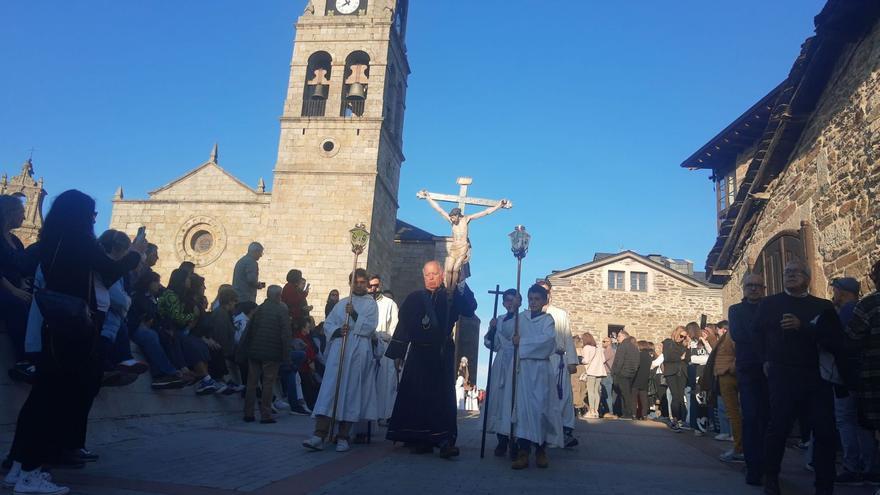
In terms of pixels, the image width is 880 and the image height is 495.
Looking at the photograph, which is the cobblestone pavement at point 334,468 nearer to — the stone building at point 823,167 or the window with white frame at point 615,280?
the stone building at point 823,167

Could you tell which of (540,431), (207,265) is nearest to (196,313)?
(540,431)

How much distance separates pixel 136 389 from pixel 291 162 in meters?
21.6

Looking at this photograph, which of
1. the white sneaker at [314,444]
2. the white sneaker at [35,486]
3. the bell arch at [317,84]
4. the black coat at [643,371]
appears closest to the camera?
the white sneaker at [35,486]

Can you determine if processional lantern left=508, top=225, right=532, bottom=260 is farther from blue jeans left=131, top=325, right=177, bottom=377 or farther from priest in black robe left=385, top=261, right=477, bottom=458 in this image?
blue jeans left=131, top=325, right=177, bottom=377

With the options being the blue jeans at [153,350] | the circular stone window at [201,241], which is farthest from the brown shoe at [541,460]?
the circular stone window at [201,241]

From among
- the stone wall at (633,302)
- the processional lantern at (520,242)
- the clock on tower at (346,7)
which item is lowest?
the processional lantern at (520,242)

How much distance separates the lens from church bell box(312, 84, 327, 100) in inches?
1095

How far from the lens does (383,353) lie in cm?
706

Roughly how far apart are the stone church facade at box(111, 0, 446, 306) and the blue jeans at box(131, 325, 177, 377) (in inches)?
700

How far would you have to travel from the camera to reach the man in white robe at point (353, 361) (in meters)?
6.43

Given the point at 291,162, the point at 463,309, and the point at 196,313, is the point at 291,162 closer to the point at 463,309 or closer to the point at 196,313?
the point at 196,313

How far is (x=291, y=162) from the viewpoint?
27.6 metres

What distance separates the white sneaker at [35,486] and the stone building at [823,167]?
7.51 meters

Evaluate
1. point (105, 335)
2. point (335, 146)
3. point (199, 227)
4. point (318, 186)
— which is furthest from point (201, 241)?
point (105, 335)
